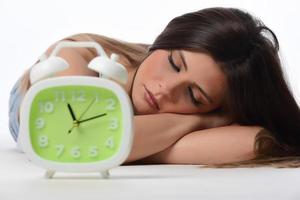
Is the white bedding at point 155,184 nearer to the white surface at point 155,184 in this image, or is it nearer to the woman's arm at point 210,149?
the white surface at point 155,184

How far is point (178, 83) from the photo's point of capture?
1939 millimetres

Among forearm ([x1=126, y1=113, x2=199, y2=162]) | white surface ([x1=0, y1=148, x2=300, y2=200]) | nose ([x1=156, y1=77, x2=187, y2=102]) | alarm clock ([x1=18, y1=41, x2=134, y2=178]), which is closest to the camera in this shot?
white surface ([x1=0, y1=148, x2=300, y2=200])

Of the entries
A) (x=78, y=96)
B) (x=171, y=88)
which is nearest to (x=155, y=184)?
(x=78, y=96)

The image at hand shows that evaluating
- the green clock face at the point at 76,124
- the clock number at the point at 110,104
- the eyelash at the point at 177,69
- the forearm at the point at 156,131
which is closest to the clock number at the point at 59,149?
the green clock face at the point at 76,124

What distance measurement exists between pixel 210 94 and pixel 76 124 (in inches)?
27.0

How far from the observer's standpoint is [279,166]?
174 centimetres

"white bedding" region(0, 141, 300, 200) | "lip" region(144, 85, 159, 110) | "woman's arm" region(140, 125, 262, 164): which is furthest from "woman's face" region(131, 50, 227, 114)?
"white bedding" region(0, 141, 300, 200)

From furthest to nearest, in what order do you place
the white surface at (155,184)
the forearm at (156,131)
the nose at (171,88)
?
1. the nose at (171,88)
2. the forearm at (156,131)
3. the white surface at (155,184)

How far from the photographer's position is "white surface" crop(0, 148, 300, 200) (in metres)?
1.20

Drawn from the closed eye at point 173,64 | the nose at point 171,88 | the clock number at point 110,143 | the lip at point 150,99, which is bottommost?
the lip at point 150,99

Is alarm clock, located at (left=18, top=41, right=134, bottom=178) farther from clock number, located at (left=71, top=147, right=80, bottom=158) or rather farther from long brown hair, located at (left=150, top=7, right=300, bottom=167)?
long brown hair, located at (left=150, top=7, right=300, bottom=167)

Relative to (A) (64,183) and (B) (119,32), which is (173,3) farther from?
(A) (64,183)

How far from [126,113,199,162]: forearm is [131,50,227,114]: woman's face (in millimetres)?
44

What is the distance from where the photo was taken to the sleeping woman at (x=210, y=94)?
1.87 m
